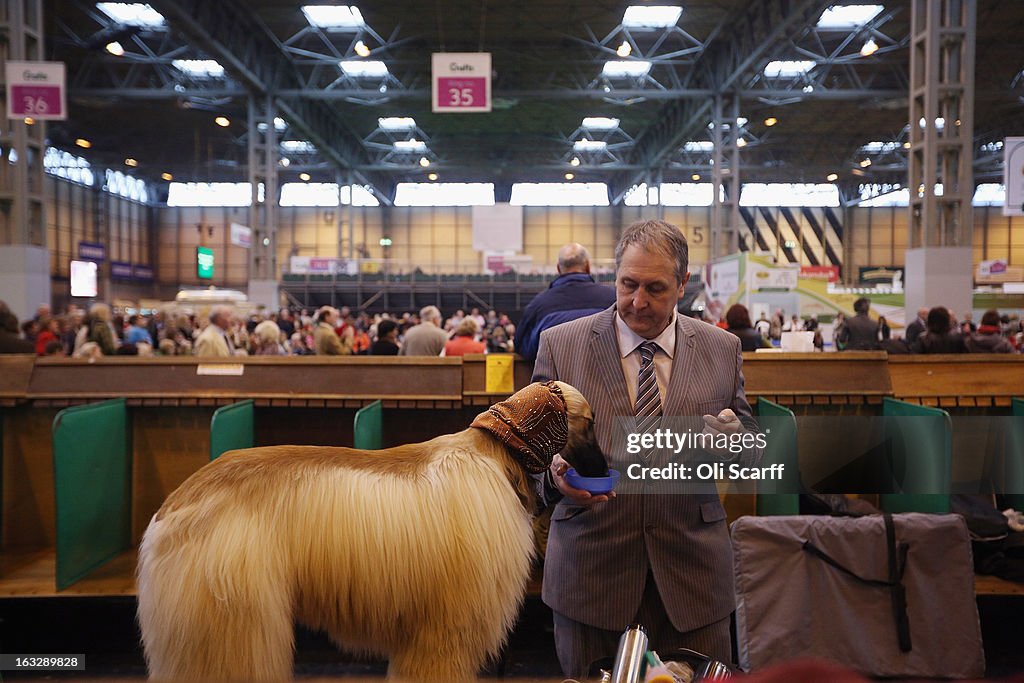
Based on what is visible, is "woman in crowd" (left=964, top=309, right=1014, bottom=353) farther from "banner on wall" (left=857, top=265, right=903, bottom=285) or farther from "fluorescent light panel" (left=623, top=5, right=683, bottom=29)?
"banner on wall" (left=857, top=265, right=903, bottom=285)

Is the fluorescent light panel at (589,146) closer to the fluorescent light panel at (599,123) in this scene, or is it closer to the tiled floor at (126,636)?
the fluorescent light panel at (599,123)

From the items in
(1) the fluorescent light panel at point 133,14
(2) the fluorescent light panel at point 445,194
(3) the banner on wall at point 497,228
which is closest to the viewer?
(1) the fluorescent light panel at point 133,14

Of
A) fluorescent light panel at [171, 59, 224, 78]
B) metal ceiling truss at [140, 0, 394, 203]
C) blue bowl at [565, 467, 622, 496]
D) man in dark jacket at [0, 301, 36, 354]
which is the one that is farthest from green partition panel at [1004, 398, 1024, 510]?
fluorescent light panel at [171, 59, 224, 78]

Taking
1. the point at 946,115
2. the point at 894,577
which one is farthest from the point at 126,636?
the point at 946,115

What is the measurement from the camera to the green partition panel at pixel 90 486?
3207 millimetres

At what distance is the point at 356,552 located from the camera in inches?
64.4

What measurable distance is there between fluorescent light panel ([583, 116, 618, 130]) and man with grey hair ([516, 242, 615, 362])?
25.0 metres

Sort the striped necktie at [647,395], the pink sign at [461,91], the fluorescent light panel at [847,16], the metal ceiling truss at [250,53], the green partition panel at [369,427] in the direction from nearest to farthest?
the striped necktie at [647,395] < the green partition panel at [369,427] < the pink sign at [461,91] < the metal ceiling truss at [250,53] < the fluorescent light panel at [847,16]

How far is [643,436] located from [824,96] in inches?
862

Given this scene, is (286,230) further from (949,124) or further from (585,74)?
(949,124)

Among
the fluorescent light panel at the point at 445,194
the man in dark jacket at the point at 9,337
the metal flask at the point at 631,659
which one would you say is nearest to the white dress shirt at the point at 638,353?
the metal flask at the point at 631,659

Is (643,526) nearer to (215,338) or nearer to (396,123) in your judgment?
(215,338)

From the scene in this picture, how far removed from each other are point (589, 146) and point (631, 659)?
32.2 meters

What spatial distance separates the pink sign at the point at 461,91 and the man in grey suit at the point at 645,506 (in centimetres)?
903
